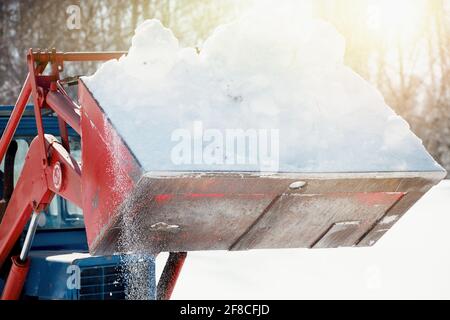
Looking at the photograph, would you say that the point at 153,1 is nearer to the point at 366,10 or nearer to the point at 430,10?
the point at 366,10

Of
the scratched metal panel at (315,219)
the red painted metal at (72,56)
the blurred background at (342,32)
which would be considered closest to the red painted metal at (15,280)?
the red painted metal at (72,56)

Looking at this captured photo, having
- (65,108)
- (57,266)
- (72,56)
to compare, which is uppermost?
(72,56)

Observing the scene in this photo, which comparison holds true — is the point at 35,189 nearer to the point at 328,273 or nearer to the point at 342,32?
the point at 328,273

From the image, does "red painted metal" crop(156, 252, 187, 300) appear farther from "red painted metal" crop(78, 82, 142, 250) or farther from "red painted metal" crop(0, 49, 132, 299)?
"red painted metal" crop(78, 82, 142, 250)

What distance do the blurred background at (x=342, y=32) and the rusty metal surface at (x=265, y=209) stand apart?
17551mm

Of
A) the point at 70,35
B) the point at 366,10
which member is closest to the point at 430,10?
the point at 366,10

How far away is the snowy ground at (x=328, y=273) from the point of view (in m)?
7.70

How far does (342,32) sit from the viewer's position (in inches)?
882

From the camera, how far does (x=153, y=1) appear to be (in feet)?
75.7

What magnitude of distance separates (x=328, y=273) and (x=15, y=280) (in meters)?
5.25

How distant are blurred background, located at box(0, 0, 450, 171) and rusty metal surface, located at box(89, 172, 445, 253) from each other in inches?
691

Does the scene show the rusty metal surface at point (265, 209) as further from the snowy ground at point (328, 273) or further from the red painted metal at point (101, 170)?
the snowy ground at point (328, 273)

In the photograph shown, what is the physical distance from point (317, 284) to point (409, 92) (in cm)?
1571

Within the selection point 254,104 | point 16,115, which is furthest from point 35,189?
point 254,104
